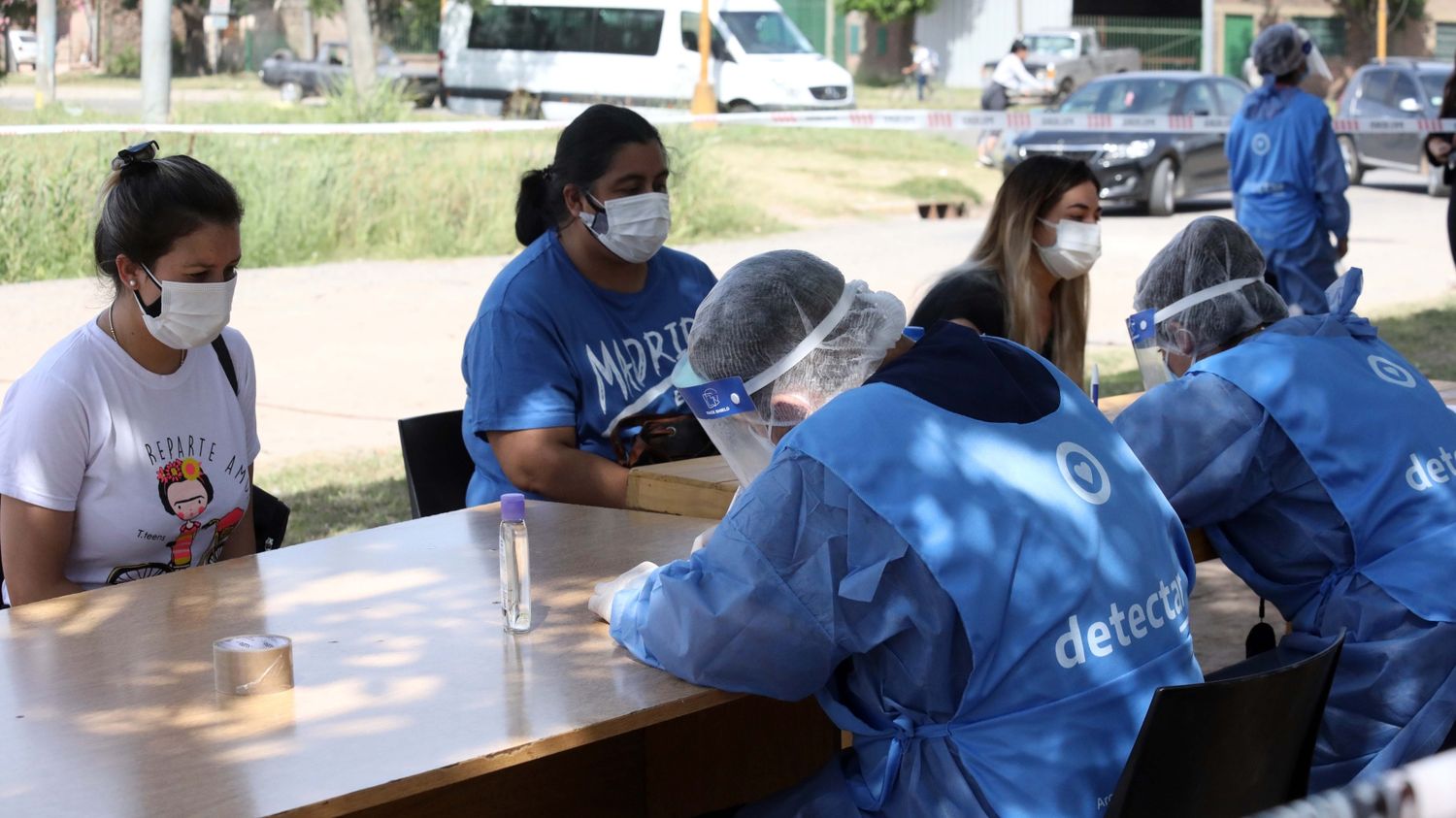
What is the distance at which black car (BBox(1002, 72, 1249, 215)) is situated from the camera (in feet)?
55.9

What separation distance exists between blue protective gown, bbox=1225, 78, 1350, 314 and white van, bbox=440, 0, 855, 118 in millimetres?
15719

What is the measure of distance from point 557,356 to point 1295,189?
16.8 ft

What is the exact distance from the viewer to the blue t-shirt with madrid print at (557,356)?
151 inches

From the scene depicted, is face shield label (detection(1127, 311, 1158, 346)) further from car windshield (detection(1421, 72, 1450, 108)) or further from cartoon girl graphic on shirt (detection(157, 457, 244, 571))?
car windshield (detection(1421, 72, 1450, 108))

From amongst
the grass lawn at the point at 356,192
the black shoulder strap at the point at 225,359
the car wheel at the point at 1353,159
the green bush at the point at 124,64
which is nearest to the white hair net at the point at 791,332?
the black shoulder strap at the point at 225,359

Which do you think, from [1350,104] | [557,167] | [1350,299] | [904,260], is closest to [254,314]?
[904,260]

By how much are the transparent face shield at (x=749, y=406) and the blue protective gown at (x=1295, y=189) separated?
580 cm

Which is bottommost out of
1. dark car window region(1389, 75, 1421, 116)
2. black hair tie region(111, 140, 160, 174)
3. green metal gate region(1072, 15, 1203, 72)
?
black hair tie region(111, 140, 160, 174)

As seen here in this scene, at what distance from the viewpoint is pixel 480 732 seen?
2.19 m

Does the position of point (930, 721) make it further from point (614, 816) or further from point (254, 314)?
point (254, 314)

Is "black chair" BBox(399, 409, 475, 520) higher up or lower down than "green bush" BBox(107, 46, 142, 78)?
lower down

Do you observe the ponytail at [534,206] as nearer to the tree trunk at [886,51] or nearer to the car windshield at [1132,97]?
the car windshield at [1132,97]

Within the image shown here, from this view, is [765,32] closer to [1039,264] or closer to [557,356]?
[1039,264]

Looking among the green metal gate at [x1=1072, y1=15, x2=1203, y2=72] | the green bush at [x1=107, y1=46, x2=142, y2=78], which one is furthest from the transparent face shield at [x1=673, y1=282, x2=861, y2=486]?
the green metal gate at [x1=1072, y1=15, x2=1203, y2=72]
